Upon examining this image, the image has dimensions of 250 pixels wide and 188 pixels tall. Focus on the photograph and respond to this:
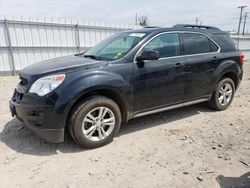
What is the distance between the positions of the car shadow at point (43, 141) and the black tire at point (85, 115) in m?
0.19

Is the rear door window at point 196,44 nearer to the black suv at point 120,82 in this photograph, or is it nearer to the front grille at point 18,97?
the black suv at point 120,82

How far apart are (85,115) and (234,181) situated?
83.9 inches

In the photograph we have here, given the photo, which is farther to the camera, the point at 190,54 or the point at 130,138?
the point at 190,54

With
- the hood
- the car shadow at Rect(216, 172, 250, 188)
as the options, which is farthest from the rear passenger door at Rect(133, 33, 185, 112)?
the car shadow at Rect(216, 172, 250, 188)

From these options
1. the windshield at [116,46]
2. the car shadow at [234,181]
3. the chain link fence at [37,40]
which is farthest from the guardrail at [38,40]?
the car shadow at [234,181]

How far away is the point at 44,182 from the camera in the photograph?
2932mm

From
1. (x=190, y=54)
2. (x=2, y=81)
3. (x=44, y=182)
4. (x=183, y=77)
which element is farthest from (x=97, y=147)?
(x=2, y=81)

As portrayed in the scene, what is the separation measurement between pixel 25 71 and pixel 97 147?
166cm

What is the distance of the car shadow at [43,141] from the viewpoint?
3662mm

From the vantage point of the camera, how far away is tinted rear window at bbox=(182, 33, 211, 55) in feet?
15.2

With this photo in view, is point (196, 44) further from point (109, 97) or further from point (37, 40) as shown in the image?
point (37, 40)

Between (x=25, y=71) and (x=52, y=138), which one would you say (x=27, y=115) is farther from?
(x=25, y=71)

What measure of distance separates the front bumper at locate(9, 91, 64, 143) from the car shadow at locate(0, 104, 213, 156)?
321mm

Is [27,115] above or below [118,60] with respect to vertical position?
below
